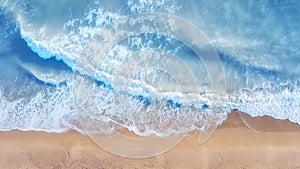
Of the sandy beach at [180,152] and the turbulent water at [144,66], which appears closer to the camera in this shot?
the sandy beach at [180,152]

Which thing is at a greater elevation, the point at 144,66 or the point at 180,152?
the point at 144,66

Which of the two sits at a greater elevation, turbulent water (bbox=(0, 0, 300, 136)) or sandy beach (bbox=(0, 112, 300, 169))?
turbulent water (bbox=(0, 0, 300, 136))

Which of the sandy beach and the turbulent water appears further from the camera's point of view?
the turbulent water

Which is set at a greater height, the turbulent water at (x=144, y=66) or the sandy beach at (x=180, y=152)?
the turbulent water at (x=144, y=66)

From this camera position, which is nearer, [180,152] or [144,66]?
[180,152]

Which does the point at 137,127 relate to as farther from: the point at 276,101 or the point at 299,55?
the point at 299,55
